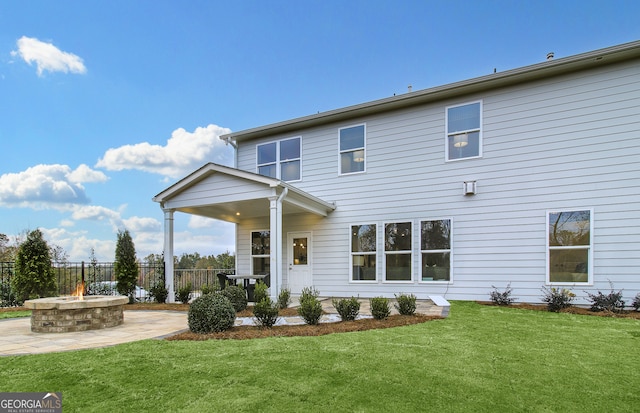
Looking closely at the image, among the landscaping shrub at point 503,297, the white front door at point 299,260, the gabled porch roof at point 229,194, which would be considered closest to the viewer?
the landscaping shrub at point 503,297

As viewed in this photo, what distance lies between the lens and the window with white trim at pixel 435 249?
873 centimetres

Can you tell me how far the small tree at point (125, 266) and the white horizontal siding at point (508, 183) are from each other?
5.30 metres

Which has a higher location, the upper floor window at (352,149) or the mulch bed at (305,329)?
the upper floor window at (352,149)

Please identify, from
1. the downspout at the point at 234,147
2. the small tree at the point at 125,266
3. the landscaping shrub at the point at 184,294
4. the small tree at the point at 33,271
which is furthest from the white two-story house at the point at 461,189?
the small tree at the point at 33,271

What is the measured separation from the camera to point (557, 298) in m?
7.03

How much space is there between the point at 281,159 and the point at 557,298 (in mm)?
8143

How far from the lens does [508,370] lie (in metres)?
3.50

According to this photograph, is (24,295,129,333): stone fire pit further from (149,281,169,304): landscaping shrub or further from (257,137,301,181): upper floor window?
(257,137,301,181): upper floor window

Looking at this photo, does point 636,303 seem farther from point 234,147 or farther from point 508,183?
point 234,147

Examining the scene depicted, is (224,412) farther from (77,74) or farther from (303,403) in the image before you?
(77,74)

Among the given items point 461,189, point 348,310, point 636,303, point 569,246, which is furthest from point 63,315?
point 636,303

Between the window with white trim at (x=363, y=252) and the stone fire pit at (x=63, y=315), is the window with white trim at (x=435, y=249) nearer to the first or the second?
the window with white trim at (x=363, y=252)

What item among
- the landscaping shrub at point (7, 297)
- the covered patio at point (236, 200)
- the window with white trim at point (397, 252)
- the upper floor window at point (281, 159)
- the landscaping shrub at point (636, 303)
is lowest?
the landscaping shrub at point (7, 297)

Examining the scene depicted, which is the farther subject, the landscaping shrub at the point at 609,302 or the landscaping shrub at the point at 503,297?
the landscaping shrub at the point at 503,297
